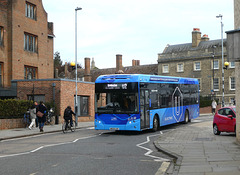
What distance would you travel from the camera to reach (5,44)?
101 ft

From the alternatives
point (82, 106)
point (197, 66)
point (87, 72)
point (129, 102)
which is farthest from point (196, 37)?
point (129, 102)

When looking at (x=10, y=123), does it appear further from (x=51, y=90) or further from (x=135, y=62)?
(x=135, y=62)

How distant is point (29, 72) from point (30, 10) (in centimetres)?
566

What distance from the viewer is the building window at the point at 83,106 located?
32500 millimetres

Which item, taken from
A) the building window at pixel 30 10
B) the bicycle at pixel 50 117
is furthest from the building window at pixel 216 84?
the bicycle at pixel 50 117

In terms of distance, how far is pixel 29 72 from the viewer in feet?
110

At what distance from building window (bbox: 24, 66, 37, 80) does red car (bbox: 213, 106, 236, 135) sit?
20.3 meters

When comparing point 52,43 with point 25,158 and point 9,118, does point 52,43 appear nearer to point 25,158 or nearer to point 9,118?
point 9,118

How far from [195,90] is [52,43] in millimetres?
16740

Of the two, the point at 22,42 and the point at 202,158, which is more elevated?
the point at 22,42

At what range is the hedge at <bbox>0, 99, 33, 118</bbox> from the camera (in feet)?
78.9

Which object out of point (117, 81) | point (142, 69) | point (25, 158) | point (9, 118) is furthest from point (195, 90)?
point (142, 69)

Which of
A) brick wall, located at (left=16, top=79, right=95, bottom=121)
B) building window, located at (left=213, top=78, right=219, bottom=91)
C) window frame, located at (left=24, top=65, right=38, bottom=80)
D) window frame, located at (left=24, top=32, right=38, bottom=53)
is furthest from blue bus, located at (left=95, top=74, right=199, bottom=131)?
building window, located at (left=213, top=78, right=219, bottom=91)

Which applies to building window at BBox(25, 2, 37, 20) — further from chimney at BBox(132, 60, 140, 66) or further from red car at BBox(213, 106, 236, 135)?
chimney at BBox(132, 60, 140, 66)
